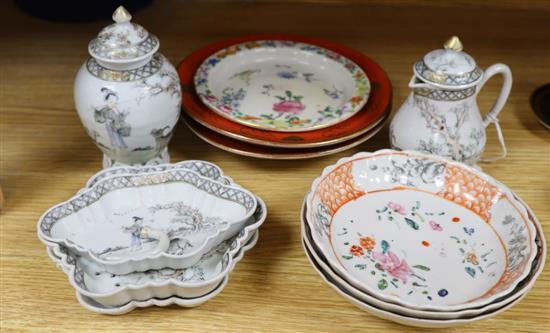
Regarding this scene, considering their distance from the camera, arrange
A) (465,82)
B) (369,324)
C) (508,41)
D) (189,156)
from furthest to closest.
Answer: (508,41), (189,156), (465,82), (369,324)

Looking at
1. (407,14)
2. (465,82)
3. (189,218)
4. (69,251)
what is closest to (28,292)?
(69,251)

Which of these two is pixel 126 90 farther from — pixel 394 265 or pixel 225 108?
pixel 394 265

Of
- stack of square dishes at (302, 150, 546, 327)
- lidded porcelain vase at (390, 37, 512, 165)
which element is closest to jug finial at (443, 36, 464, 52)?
lidded porcelain vase at (390, 37, 512, 165)

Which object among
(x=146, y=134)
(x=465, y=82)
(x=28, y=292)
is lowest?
(x=28, y=292)

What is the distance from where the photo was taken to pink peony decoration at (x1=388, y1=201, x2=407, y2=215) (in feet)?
2.65

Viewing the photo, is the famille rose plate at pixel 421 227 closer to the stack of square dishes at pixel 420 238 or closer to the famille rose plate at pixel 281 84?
the stack of square dishes at pixel 420 238

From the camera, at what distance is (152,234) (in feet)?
2.40

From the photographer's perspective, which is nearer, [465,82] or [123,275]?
[123,275]

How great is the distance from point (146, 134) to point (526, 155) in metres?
0.53

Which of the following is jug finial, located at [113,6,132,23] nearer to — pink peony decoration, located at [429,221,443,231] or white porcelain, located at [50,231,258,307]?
white porcelain, located at [50,231,258,307]

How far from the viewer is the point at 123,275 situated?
0.69 meters

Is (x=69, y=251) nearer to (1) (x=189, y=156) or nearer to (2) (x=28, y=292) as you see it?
(2) (x=28, y=292)

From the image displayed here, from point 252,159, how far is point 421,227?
0.83ft

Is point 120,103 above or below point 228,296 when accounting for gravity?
above
